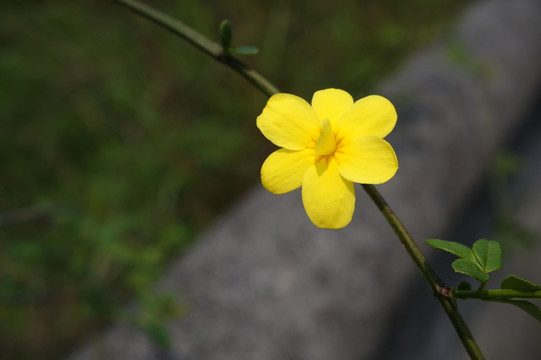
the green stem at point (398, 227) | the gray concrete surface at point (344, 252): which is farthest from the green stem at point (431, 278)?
the gray concrete surface at point (344, 252)

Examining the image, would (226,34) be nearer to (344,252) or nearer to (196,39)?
(196,39)

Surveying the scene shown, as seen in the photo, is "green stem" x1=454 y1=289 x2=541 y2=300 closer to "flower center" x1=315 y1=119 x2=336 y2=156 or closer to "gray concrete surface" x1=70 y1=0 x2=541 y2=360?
"flower center" x1=315 y1=119 x2=336 y2=156

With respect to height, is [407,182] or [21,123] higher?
[407,182]

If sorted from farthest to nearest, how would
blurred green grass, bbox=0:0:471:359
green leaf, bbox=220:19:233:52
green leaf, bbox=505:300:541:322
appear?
blurred green grass, bbox=0:0:471:359 < green leaf, bbox=220:19:233:52 < green leaf, bbox=505:300:541:322

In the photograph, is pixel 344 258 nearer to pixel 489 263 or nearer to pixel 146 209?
pixel 146 209

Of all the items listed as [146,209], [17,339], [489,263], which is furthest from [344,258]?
[17,339]

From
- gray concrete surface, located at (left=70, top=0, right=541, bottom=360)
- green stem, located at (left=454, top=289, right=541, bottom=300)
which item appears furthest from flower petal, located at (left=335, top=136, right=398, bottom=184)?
gray concrete surface, located at (left=70, top=0, right=541, bottom=360)

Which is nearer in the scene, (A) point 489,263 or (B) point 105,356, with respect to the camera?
(A) point 489,263

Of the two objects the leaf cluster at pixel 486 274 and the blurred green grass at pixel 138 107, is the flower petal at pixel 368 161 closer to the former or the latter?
the leaf cluster at pixel 486 274
